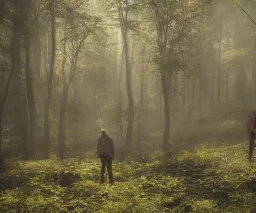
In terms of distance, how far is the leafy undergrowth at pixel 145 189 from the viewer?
920 centimetres

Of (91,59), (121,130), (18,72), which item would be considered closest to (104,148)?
(18,72)

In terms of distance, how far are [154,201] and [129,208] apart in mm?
950

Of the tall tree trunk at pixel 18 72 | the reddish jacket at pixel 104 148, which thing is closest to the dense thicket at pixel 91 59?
the tall tree trunk at pixel 18 72

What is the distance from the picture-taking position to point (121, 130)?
1085 inches

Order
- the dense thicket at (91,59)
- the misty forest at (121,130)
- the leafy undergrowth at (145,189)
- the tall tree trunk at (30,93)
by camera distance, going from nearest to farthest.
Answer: the leafy undergrowth at (145,189), the misty forest at (121,130), the tall tree trunk at (30,93), the dense thicket at (91,59)

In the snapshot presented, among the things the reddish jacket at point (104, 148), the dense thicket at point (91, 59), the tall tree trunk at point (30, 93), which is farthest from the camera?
the dense thicket at point (91, 59)

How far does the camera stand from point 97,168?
15.4 metres

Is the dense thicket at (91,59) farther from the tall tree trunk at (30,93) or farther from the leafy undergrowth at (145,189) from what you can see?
the leafy undergrowth at (145,189)

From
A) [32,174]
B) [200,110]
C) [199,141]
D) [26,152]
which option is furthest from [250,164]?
[200,110]

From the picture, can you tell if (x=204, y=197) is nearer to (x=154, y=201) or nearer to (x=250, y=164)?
(x=154, y=201)

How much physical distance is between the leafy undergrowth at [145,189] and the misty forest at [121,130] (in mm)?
41

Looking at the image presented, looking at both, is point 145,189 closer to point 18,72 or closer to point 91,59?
point 18,72

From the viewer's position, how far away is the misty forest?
33.7 ft

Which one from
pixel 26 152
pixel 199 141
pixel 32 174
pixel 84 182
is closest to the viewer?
pixel 84 182
